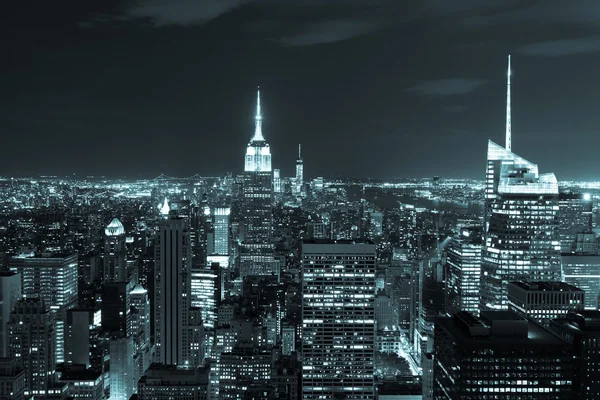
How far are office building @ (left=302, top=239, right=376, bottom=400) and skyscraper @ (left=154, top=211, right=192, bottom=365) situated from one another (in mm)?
5079

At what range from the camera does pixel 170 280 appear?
17.9 m

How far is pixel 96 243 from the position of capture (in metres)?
20.1

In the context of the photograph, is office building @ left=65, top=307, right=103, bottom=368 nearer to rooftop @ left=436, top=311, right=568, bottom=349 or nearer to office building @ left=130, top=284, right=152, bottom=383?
office building @ left=130, top=284, right=152, bottom=383

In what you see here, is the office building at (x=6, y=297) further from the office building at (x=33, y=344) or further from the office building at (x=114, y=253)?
the office building at (x=114, y=253)

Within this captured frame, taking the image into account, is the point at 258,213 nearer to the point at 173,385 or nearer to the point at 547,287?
the point at 173,385

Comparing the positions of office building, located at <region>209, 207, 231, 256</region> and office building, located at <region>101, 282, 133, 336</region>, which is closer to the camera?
office building, located at <region>101, 282, 133, 336</region>

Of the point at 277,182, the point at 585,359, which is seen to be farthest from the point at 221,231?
the point at 585,359

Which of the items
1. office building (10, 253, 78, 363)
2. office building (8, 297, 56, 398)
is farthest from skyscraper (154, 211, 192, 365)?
office building (8, 297, 56, 398)

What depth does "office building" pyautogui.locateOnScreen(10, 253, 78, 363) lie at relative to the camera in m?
17.1

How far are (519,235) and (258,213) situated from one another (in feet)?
48.3

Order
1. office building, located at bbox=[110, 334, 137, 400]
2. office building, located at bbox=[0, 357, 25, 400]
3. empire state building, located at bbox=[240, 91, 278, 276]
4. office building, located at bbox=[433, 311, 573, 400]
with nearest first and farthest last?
office building, located at bbox=[433, 311, 573, 400] < office building, located at bbox=[0, 357, 25, 400] < office building, located at bbox=[110, 334, 137, 400] < empire state building, located at bbox=[240, 91, 278, 276]

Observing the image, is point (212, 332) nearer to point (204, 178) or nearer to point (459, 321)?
point (204, 178)

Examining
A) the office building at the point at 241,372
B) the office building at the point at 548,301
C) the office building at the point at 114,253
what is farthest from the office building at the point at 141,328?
the office building at the point at 548,301

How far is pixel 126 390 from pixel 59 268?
4644mm
